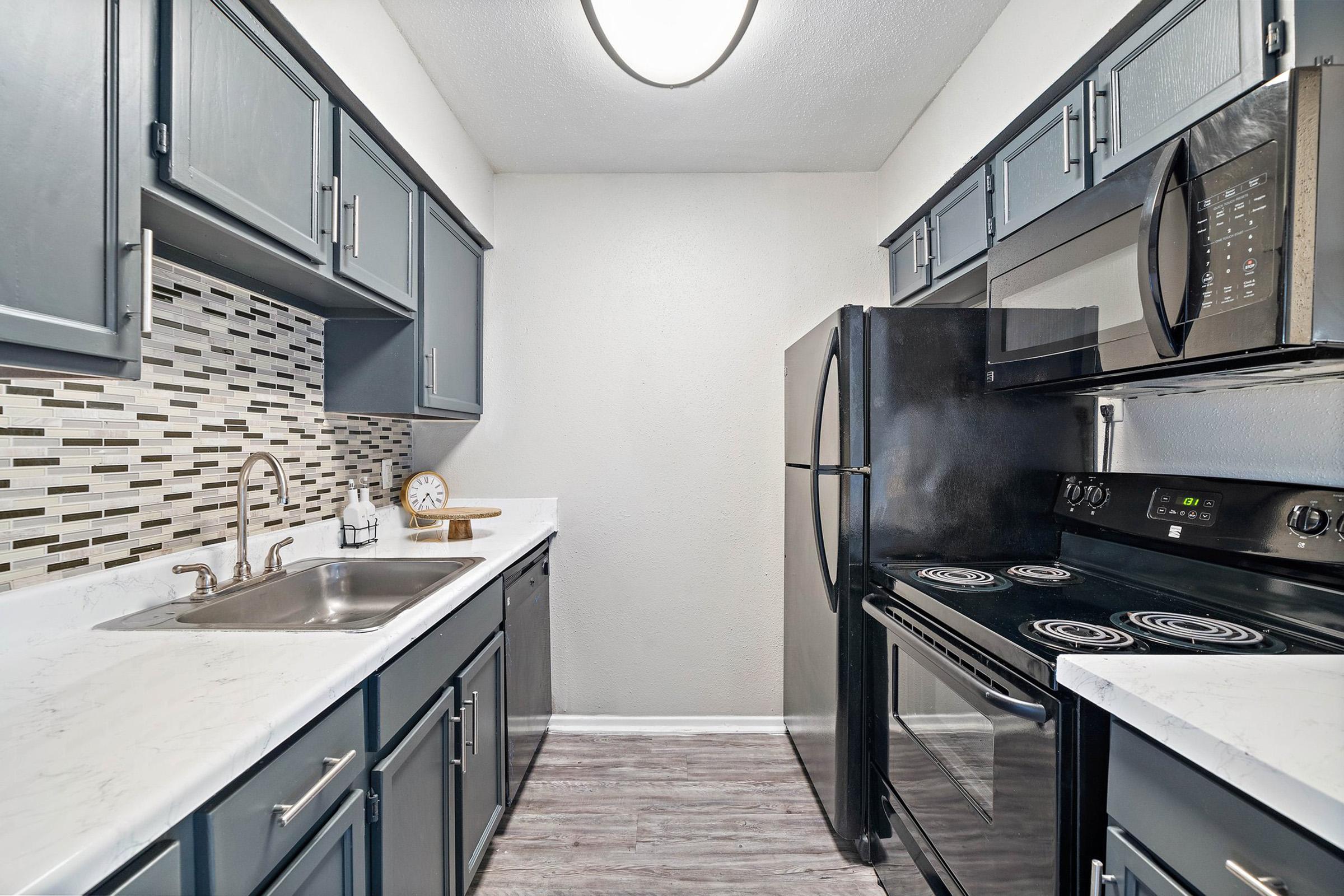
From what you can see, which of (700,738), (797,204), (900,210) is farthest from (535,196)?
(700,738)

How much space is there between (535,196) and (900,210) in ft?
5.16

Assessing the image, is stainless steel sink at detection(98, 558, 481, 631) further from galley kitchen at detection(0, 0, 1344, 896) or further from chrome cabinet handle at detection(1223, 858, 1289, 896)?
chrome cabinet handle at detection(1223, 858, 1289, 896)

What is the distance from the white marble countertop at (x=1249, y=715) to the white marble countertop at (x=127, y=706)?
114 cm

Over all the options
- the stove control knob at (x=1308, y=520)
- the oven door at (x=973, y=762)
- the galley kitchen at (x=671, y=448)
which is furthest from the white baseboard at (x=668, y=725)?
the stove control knob at (x=1308, y=520)

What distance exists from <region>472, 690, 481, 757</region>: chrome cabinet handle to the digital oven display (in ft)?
5.67

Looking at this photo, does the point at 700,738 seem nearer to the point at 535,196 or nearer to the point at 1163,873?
the point at 1163,873

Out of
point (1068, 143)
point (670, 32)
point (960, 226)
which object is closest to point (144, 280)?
point (670, 32)

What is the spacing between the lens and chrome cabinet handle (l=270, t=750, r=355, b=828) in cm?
83

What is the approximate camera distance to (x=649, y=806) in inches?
85.1

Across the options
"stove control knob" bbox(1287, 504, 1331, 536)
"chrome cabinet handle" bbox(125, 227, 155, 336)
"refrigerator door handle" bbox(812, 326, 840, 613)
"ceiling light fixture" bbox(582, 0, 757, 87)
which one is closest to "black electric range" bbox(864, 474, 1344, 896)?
"stove control knob" bbox(1287, 504, 1331, 536)

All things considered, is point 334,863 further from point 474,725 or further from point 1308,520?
point 1308,520

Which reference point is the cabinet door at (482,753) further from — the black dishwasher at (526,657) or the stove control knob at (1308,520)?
the stove control knob at (1308,520)

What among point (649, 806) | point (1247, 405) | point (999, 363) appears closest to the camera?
point (1247, 405)

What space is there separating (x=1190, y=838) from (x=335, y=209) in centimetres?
198
